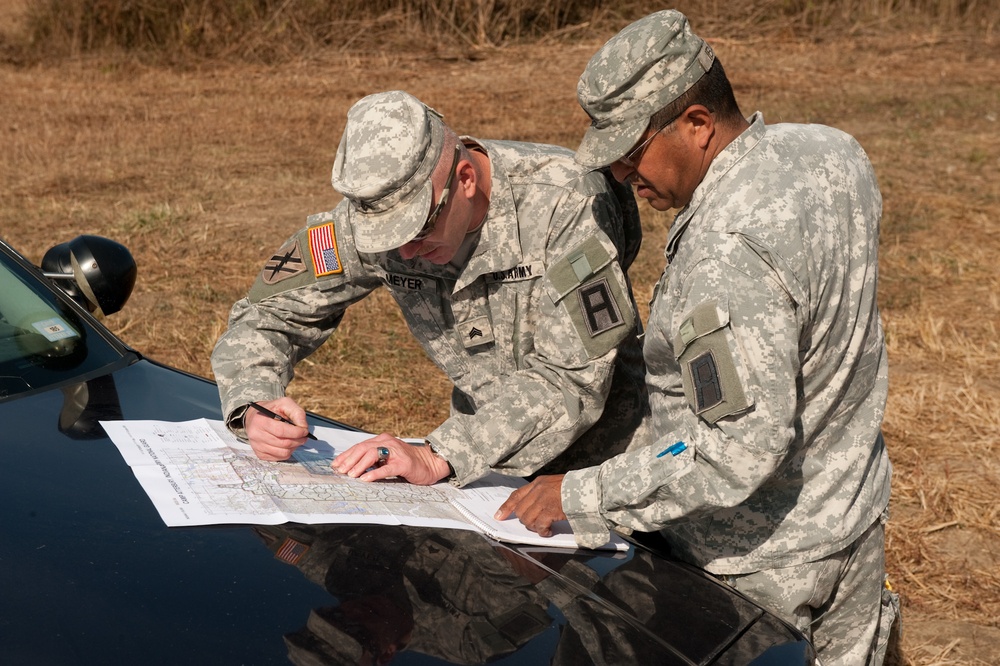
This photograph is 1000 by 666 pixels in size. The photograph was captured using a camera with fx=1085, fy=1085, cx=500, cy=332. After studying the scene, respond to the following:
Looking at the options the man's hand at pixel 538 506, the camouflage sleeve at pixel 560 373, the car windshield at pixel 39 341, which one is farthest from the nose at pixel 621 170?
the car windshield at pixel 39 341

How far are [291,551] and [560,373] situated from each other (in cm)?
76

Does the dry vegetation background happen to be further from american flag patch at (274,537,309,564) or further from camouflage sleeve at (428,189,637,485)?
american flag patch at (274,537,309,564)

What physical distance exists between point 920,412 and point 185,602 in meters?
3.72

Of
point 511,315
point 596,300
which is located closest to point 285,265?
point 511,315

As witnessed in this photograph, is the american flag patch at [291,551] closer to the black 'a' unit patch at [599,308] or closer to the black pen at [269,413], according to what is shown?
the black pen at [269,413]

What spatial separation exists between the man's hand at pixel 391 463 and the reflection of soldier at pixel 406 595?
24 centimetres

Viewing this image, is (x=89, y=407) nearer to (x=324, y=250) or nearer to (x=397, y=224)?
(x=324, y=250)

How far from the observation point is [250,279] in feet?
19.4

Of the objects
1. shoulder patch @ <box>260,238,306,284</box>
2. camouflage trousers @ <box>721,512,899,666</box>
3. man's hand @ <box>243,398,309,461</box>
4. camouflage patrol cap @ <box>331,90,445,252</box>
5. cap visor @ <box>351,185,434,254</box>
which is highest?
camouflage patrol cap @ <box>331,90,445,252</box>

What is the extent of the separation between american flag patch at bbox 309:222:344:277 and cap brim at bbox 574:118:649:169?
2.62 feet

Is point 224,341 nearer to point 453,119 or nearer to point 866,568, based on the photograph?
point 866,568

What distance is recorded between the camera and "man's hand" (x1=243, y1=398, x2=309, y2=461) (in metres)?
2.23

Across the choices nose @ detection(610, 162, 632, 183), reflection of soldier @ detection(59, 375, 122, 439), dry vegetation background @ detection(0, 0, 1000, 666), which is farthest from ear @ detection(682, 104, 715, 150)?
dry vegetation background @ detection(0, 0, 1000, 666)

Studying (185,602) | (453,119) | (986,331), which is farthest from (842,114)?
(185,602)
